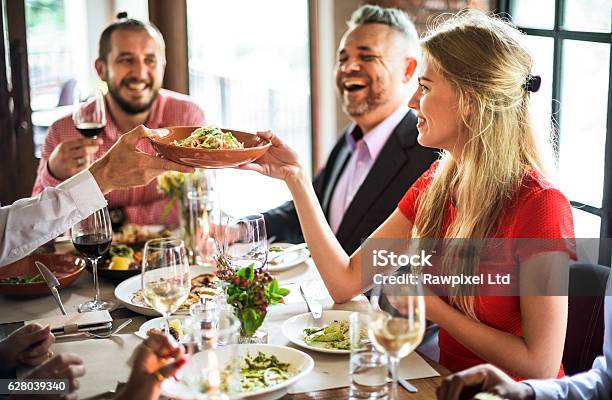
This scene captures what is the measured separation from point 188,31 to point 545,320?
343cm

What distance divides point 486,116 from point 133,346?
1.00 meters

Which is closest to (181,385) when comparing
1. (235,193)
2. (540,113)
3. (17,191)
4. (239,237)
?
(239,237)

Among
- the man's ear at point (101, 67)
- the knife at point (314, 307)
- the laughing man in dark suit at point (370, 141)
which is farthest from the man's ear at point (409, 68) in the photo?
the knife at point (314, 307)

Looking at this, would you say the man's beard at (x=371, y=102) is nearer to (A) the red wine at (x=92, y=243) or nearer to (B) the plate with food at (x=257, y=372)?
(A) the red wine at (x=92, y=243)

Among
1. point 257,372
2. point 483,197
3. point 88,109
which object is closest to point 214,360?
point 257,372

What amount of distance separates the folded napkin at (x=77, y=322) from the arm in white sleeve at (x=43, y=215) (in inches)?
9.6

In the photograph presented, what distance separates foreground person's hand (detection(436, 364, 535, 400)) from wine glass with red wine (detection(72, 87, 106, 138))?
182 centimetres

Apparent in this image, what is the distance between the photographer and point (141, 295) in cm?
212

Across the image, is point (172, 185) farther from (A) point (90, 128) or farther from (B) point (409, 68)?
(B) point (409, 68)

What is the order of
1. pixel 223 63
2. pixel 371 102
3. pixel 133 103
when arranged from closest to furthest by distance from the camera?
1. pixel 371 102
2. pixel 133 103
3. pixel 223 63

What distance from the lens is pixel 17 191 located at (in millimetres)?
4664

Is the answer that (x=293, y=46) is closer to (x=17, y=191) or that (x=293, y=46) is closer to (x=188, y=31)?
(x=188, y=31)

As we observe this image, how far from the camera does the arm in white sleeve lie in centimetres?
205

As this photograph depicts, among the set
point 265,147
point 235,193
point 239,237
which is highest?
point 265,147
